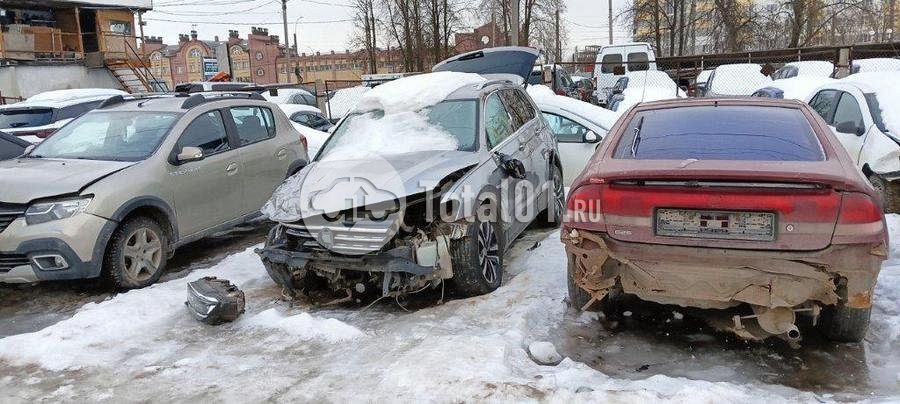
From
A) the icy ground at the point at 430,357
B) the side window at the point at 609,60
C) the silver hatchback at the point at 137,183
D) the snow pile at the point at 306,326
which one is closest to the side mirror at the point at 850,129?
the icy ground at the point at 430,357

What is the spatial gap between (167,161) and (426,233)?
2.87m

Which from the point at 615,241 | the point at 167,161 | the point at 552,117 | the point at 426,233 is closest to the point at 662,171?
the point at 615,241

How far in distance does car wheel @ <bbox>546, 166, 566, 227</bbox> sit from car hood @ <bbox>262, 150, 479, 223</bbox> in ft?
6.28

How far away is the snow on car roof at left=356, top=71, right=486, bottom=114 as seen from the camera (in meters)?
6.00

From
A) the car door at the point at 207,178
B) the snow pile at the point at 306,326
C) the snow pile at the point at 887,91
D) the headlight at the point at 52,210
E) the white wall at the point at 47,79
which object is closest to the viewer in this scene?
the snow pile at the point at 306,326

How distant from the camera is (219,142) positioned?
6.75 meters

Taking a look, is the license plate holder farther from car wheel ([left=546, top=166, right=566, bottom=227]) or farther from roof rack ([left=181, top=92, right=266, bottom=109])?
roof rack ([left=181, top=92, right=266, bottom=109])

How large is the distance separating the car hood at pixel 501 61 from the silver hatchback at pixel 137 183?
94.1 inches

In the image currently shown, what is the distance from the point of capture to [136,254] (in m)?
5.64

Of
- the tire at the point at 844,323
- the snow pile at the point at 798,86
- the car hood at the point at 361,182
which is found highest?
the snow pile at the point at 798,86

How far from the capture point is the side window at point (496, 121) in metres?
5.67

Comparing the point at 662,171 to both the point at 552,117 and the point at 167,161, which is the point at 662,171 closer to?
the point at 167,161

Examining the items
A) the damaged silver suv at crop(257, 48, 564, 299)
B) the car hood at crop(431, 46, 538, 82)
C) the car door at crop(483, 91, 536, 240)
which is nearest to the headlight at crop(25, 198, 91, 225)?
the damaged silver suv at crop(257, 48, 564, 299)

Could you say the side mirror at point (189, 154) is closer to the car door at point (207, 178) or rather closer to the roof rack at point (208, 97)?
the car door at point (207, 178)
